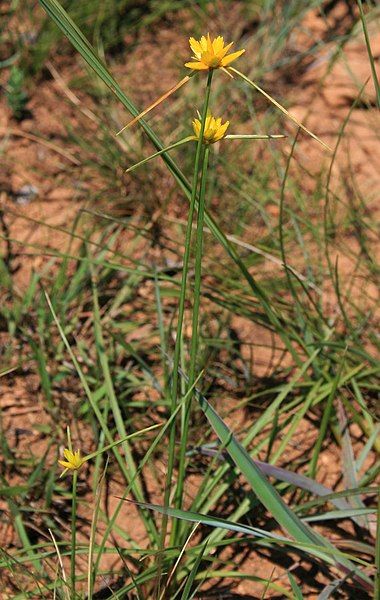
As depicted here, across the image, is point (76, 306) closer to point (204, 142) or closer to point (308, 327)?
point (308, 327)

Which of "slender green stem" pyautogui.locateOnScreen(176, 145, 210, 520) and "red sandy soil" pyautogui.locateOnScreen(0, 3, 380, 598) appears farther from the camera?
"red sandy soil" pyautogui.locateOnScreen(0, 3, 380, 598)

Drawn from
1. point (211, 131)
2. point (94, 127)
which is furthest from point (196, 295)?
point (94, 127)

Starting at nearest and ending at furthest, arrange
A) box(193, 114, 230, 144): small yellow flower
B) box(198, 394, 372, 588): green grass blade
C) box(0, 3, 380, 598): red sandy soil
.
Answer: box(193, 114, 230, 144): small yellow flower < box(198, 394, 372, 588): green grass blade < box(0, 3, 380, 598): red sandy soil

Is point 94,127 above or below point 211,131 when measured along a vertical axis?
above

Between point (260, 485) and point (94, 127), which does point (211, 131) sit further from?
point (94, 127)

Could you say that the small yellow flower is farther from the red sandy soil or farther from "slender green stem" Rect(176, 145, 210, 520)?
the red sandy soil

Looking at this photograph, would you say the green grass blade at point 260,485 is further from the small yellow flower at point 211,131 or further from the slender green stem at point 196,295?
the small yellow flower at point 211,131

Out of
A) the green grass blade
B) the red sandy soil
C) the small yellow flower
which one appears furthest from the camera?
the red sandy soil

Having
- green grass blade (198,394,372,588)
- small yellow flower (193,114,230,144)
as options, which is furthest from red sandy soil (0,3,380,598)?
small yellow flower (193,114,230,144)

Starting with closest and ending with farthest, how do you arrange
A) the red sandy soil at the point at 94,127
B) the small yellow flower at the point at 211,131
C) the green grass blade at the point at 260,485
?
the small yellow flower at the point at 211,131 < the green grass blade at the point at 260,485 < the red sandy soil at the point at 94,127

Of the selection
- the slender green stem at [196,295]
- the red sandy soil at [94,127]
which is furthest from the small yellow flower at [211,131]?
the red sandy soil at [94,127]

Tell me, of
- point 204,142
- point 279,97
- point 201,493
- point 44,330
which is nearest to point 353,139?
point 279,97

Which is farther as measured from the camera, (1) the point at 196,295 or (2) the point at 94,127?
(2) the point at 94,127
